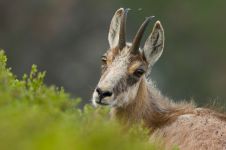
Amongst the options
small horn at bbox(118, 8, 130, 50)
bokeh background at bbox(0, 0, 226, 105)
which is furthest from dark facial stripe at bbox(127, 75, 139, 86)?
bokeh background at bbox(0, 0, 226, 105)

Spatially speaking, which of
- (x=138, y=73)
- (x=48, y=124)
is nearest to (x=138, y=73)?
(x=138, y=73)

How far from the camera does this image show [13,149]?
25.9ft

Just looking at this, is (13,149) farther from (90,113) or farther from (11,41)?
(11,41)

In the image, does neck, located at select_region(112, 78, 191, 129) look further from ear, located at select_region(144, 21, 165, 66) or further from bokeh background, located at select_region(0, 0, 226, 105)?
bokeh background, located at select_region(0, 0, 226, 105)

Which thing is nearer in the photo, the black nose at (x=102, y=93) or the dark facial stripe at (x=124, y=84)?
the black nose at (x=102, y=93)

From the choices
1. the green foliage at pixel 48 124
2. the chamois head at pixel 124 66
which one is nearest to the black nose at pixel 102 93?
the chamois head at pixel 124 66

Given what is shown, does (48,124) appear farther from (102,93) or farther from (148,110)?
(148,110)

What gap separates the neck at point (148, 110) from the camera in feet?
52.7

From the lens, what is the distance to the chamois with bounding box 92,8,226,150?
49.4ft

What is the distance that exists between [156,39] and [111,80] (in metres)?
1.77

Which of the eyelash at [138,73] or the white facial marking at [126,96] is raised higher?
the eyelash at [138,73]

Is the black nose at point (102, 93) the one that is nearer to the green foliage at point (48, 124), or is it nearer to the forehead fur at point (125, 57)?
the forehead fur at point (125, 57)

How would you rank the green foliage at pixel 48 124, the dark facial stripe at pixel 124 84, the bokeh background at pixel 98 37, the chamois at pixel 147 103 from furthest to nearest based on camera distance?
the bokeh background at pixel 98 37 < the dark facial stripe at pixel 124 84 < the chamois at pixel 147 103 < the green foliage at pixel 48 124

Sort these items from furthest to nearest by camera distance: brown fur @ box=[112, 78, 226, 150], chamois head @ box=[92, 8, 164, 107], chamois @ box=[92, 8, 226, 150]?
1. chamois head @ box=[92, 8, 164, 107]
2. chamois @ box=[92, 8, 226, 150]
3. brown fur @ box=[112, 78, 226, 150]
